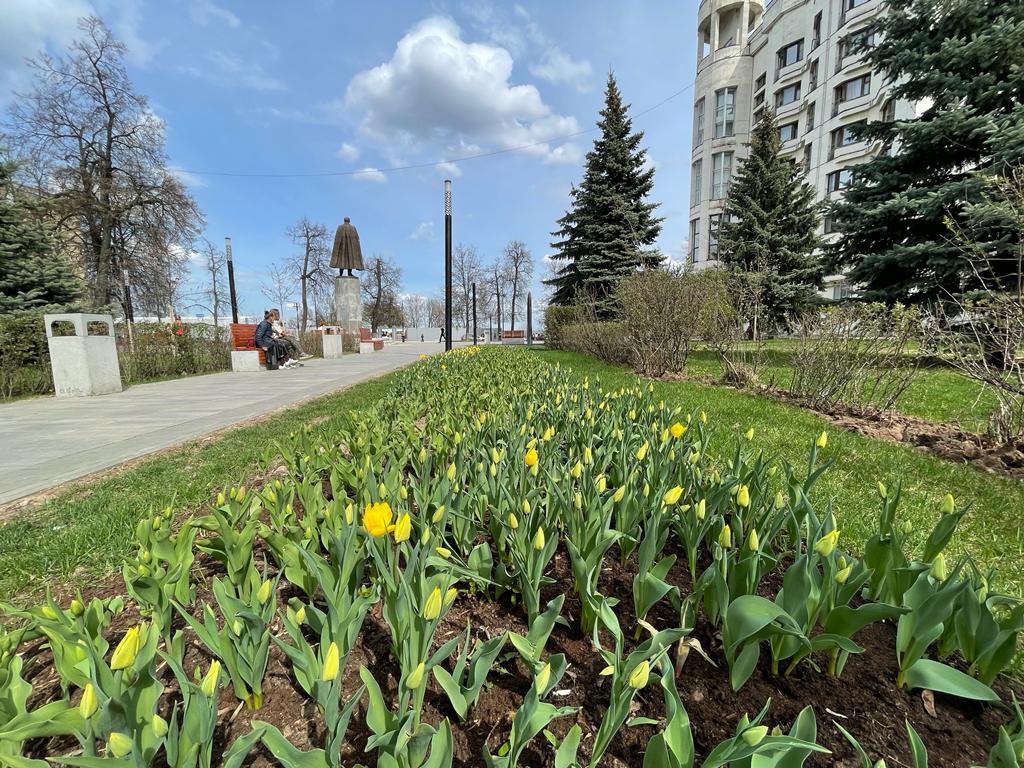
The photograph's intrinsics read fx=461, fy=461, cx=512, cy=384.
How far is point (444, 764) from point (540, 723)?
0.62 ft

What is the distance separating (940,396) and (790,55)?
119 ft

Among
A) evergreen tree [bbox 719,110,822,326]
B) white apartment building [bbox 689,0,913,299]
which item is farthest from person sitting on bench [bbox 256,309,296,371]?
white apartment building [bbox 689,0,913,299]

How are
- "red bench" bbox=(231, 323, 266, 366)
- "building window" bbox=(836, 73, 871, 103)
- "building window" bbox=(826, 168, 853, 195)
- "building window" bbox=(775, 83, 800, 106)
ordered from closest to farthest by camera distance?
1. "red bench" bbox=(231, 323, 266, 366)
2. "building window" bbox=(836, 73, 871, 103)
3. "building window" bbox=(826, 168, 853, 195)
4. "building window" bbox=(775, 83, 800, 106)

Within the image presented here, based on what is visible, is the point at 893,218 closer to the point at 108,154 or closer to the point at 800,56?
the point at 108,154

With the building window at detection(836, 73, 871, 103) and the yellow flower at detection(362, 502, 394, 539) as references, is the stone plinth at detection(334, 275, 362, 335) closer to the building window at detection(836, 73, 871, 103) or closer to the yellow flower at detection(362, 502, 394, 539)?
the yellow flower at detection(362, 502, 394, 539)

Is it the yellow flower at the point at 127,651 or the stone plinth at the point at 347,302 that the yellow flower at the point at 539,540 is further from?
the stone plinth at the point at 347,302

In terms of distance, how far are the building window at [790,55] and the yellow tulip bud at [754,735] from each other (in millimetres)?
41935

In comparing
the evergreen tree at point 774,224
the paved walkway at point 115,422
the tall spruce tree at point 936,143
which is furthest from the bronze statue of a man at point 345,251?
the tall spruce tree at point 936,143

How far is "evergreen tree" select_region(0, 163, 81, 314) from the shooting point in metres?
10.6

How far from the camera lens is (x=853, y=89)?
27.9 meters

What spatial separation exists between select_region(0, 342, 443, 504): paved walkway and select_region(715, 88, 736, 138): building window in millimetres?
34695

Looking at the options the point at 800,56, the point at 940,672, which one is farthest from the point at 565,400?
the point at 800,56

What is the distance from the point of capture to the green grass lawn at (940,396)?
190 inches

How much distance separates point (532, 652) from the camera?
112cm
